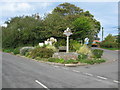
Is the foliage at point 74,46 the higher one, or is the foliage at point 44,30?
the foliage at point 44,30

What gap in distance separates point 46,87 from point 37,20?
24762mm

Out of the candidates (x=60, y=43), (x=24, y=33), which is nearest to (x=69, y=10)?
(x=24, y=33)

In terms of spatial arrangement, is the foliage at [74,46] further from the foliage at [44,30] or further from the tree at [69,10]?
the tree at [69,10]

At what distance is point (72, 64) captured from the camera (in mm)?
13953

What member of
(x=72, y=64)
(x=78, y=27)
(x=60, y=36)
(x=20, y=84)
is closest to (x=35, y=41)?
(x=60, y=36)

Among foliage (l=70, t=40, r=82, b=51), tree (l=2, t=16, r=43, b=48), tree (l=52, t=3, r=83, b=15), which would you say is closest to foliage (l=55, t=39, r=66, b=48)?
foliage (l=70, t=40, r=82, b=51)

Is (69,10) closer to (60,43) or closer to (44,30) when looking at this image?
(44,30)

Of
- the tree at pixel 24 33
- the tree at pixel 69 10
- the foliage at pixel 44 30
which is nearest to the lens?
the foliage at pixel 44 30

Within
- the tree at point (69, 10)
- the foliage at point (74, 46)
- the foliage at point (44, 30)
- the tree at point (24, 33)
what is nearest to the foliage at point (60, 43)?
the foliage at point (44, 30)

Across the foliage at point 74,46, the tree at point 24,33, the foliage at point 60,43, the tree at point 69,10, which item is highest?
the tree at point 69,10

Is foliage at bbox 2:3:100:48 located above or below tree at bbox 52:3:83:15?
below

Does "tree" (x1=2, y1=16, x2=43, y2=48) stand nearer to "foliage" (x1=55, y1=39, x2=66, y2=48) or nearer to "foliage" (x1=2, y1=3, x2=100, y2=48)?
"foliage" (x1=2, y1=3, x2=100, y2=48)

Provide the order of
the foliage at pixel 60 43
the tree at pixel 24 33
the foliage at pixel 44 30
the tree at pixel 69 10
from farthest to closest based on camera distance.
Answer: the tree at pixel 69 10
the tree at pixel 24 33
the foliage at pixel 44 30
the foliage at pixel 60 43

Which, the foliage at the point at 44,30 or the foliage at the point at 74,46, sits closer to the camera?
the foliage at the point at 74,46
